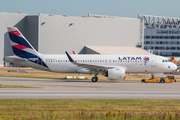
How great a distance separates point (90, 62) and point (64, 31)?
55.2 metres

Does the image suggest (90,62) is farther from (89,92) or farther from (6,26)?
(6,26)

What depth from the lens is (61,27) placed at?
97750mm

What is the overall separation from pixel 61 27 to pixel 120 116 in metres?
84.9

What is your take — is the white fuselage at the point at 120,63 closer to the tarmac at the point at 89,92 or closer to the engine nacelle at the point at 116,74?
the engine nacelle at the point at 116,74

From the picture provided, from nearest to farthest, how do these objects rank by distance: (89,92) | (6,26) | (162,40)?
(89,92) < (6,26) < (162,40)

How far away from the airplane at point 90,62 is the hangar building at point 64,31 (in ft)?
169

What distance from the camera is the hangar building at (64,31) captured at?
9669 centimetres

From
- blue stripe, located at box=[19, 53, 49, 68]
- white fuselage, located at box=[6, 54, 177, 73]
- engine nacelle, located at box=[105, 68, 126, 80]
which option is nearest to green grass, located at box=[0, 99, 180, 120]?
engine nacelle, located at box=[105, 68, 126, 80]

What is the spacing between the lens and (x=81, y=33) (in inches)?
3947

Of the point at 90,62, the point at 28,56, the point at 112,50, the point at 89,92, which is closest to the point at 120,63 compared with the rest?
the point at 90,62

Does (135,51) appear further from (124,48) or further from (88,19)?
(88,19)

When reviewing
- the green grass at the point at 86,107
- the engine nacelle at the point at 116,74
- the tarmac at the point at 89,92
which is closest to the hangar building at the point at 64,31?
the engine nacelle at the point at 116,74

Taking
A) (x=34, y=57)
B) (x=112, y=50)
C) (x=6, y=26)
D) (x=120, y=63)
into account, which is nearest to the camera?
(x=120, y=63)

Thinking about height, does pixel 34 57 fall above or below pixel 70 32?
below
